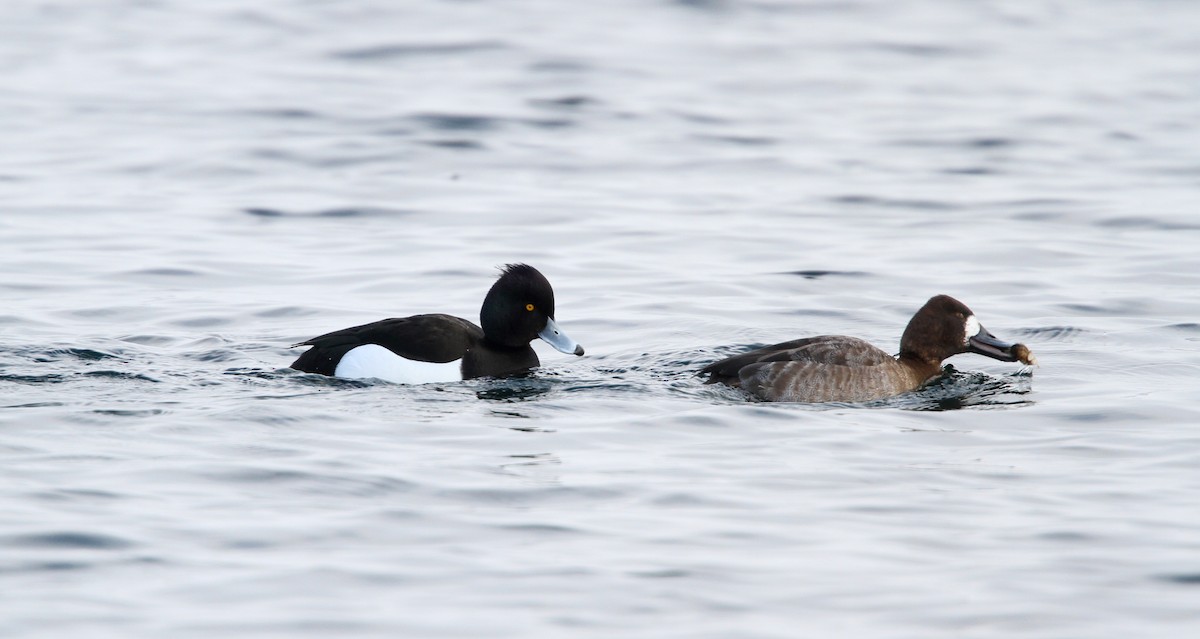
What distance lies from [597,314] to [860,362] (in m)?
3.13

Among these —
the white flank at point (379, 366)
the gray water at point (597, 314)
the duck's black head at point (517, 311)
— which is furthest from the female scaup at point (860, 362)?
the white flank at point (379, 366)

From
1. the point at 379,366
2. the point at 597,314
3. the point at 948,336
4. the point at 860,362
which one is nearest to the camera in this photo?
the point at 860,362

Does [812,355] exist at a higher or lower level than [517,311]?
lower

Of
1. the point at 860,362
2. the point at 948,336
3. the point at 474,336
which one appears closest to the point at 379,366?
the point at 474,336

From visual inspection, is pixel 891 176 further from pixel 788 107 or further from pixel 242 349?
pixel 242 349

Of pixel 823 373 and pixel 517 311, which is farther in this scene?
pixel 517 311

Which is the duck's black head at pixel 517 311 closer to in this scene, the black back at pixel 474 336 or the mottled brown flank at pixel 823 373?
the black back at pixel 474 336

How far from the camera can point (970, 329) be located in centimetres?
990

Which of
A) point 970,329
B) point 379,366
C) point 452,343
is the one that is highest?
point 970,329

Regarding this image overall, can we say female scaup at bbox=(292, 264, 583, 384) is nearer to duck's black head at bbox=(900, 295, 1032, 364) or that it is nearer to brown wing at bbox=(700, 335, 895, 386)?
brown wing at bbox=(700, 335, 895, 386)

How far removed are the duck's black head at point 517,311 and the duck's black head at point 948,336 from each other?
6.68 ft

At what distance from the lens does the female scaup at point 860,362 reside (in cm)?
918

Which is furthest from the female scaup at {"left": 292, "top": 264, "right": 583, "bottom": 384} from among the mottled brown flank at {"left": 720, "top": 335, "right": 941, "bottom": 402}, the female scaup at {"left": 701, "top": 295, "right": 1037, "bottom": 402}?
the mottled brown flank at {"left": 720, "top": 335, "right": 941, "bottom": 402}

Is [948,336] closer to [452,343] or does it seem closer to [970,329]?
[970,329]
